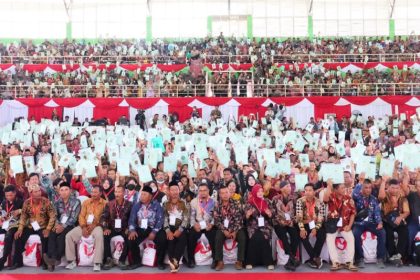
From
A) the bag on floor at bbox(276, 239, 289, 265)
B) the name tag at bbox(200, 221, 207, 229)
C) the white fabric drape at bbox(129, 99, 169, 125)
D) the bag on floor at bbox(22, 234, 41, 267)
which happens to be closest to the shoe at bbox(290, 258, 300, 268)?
the bag on floor at bbox(276, 239, 289, 265)

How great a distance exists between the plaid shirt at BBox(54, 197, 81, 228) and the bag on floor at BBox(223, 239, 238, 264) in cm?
215

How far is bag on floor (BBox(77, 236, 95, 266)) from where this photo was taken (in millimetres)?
7371

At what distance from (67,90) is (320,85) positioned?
988 centimetres

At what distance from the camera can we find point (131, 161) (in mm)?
8945

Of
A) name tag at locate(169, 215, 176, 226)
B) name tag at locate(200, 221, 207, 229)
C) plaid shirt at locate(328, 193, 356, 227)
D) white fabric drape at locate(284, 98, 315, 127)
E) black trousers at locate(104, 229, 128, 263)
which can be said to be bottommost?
black trousers at locate(104, 229, 128, 263)

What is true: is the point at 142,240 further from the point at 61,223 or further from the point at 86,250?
the point at 61,223

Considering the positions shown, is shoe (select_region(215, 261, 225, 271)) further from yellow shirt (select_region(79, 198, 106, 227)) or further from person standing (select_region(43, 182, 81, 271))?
person standing (select_region(43, 182, 81, 271))

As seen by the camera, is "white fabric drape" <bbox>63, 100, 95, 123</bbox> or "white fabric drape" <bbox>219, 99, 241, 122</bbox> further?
"white fabric drape" <bbox>63, 100, 95, 123</bbox>

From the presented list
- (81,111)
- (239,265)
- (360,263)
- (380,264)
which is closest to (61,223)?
(239,265)

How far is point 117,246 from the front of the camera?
24.5 feet

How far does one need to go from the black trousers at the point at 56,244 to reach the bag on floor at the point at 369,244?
4190 millimetres

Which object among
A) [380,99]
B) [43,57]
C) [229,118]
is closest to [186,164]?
[229,118]

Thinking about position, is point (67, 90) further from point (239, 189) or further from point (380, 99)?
point (239, 189)

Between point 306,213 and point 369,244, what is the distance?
1.01 m
